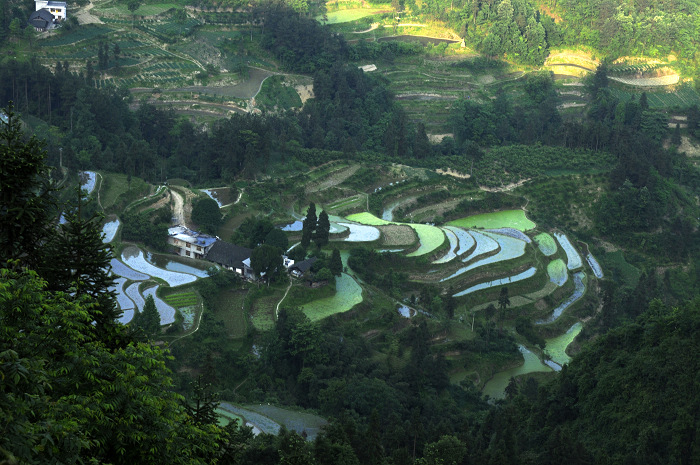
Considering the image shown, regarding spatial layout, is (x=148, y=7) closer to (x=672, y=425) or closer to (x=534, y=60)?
(x=534, y=60)

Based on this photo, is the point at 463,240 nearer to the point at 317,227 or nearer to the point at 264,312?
the point at 317,227

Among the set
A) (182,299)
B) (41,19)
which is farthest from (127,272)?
(41,19)

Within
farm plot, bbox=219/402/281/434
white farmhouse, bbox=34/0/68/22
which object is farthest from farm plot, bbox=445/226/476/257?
white farmhouse, bbox=34/0/68/22

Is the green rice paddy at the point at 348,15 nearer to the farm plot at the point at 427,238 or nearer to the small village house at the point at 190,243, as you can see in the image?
the farm plot at the point at 427,238

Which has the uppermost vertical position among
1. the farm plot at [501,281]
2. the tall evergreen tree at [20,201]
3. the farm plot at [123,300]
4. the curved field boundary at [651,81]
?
the tall evergreen tree at [20,201]

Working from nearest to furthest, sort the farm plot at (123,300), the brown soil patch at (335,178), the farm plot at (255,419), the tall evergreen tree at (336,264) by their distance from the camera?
the farm plot at (255,419)
the farm plot at (123,300)
the tall evergreen tree at (336,264)
the brown soil patch at (335,178)

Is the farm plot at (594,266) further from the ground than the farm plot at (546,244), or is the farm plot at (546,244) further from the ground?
the farm plot at (546,244)

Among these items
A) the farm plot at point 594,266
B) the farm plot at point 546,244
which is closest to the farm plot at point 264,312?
the farm plot at point 546,244

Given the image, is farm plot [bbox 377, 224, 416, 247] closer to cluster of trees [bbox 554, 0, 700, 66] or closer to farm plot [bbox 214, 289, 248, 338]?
farm plot [bbox 214, 289, 248, 338]
